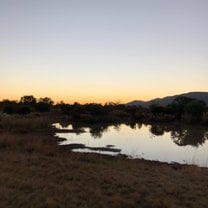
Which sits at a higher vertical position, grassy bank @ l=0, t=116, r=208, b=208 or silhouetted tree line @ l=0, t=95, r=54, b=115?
silhouetted tree line @ l=0, t=95, r=54, b=115

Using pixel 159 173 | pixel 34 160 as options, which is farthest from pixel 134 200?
pixel 34 160

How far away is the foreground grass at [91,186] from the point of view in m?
8.40

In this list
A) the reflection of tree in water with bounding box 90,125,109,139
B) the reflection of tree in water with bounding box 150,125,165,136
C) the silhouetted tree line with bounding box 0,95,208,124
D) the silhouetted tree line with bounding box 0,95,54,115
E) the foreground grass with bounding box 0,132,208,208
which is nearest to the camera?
the foreground grass with bounding box 0,132,208,208

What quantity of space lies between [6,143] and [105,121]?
46.7 metres

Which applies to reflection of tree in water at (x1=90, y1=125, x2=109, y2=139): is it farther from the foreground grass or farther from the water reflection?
the foreground grass

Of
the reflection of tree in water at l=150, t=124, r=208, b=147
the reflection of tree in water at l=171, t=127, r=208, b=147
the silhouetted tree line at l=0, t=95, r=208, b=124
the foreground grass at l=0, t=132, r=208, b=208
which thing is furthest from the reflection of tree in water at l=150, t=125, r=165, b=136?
the foreground grass at l=0, t=132, r=208, b=208

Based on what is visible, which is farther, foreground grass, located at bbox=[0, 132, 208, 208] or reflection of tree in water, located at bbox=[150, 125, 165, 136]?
reflection of tree in water, located at bbox=[150, 125, 165, 136]

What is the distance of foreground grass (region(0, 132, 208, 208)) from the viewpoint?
27.6 feet

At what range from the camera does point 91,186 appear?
33.0ft

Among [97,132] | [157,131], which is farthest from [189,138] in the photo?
[97,132]

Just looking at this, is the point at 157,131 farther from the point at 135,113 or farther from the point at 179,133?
the point at 135,113

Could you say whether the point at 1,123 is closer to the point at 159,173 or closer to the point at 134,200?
the point at 159,173

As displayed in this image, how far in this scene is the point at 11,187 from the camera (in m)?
9.44

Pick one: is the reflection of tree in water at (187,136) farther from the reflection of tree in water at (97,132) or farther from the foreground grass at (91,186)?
the foreground grass at (91,186)
